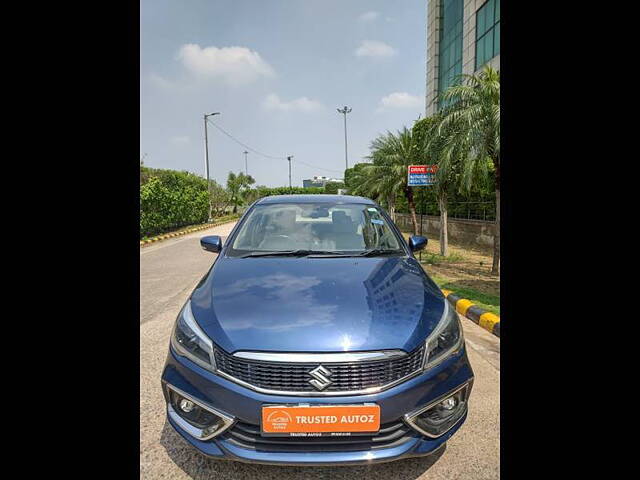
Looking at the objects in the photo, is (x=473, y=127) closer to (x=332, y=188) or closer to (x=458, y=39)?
(x=458, y=39)

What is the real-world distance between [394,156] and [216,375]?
12.4 m

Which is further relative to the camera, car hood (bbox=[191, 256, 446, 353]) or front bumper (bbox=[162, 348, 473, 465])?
car hood (bbox=[191, 256, 446, 353])

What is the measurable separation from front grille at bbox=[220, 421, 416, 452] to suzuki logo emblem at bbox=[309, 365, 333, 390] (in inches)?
9.4

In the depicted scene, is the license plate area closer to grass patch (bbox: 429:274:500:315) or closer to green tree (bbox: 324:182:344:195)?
grass patch (bbox: 429:274:500:315)

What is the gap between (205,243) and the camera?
3.15 m

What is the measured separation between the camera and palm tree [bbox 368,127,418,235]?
504 inches

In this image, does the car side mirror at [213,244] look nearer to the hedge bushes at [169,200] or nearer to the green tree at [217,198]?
the hedge bushes at [169,200]

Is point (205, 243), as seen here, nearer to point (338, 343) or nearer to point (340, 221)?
point (340, 221)

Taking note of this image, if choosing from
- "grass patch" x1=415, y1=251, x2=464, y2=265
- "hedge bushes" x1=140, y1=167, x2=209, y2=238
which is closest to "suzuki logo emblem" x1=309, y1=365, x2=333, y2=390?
"grass patch" x1=415, y1=251, x2=464, y2=265

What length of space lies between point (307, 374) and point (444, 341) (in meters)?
0.75

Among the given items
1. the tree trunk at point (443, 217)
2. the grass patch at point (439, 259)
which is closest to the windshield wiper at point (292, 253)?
the grass patch at point (439, 259)

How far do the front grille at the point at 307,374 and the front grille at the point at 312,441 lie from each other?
204mm

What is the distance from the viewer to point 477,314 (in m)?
4.69
